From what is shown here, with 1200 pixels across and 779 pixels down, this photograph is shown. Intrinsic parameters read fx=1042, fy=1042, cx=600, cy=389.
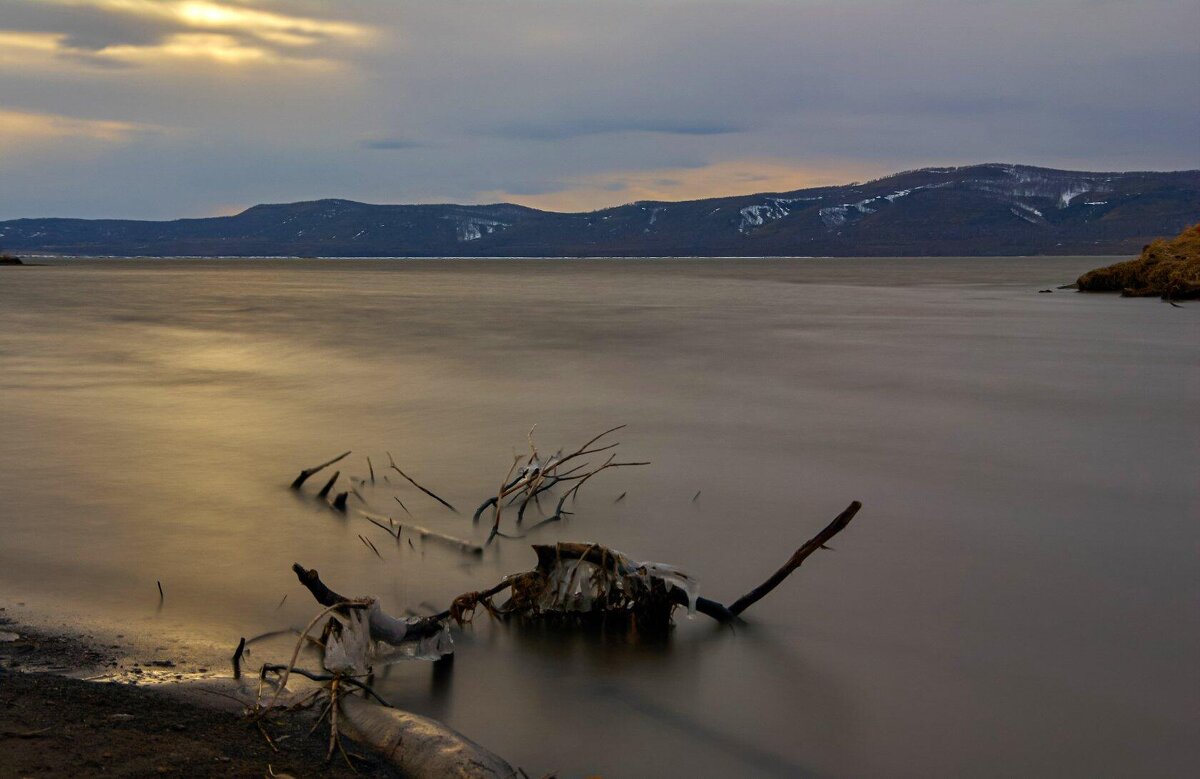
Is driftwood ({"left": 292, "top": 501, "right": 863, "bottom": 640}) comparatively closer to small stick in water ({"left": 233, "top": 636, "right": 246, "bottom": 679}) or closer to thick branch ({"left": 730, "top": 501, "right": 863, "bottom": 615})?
thick branch ({"left": 730, "top": 501, "right": 863, "bottom": 615})

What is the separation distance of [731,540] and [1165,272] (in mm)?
31023

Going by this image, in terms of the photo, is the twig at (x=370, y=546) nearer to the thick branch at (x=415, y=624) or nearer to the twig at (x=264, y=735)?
the thick branch at (x=415, y=624)

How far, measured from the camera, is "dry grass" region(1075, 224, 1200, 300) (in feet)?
99.3

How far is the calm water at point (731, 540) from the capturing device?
3465 mm

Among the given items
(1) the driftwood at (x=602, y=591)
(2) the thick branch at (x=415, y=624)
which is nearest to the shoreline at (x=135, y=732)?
(2) the thick branch at (x=415, y=624)

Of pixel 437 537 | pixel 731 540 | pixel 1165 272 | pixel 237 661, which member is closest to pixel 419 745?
pixel 237 661

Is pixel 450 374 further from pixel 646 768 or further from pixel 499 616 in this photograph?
pixel 646 768

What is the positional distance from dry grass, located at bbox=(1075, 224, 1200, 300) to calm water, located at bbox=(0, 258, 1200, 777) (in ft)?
59.4

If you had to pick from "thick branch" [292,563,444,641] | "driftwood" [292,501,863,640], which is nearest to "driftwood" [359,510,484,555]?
"driftwood" [292,501,863,640]

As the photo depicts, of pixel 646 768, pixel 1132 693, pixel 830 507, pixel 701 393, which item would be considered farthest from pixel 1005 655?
pixel 701 393

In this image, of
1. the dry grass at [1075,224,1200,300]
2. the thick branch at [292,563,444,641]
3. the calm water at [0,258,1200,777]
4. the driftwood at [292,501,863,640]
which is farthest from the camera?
the dry grass at [1075,224,1200,300]

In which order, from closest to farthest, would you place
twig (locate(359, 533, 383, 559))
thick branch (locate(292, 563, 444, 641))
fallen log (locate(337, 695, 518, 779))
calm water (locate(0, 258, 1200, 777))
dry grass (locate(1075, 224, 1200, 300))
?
1. fallen log (locate(337, 695, 518, 779))
2. calm water (locate(0, 258, 1200, 777))
3. thick branch (locate(292, 563, 444, 641))
4. twig (locate(359, 533, 383, 559))
5. dry grass (locate(1075, 224, 1200, 300))

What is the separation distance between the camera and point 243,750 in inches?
111

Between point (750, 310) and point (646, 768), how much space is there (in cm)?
3158
